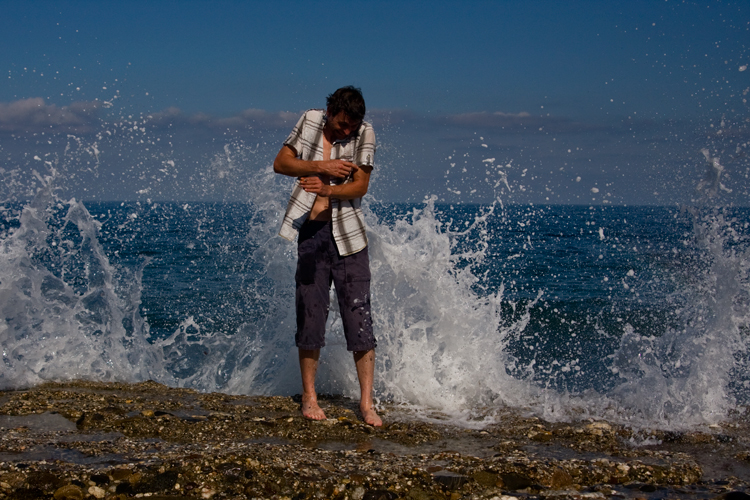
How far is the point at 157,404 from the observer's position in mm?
3971

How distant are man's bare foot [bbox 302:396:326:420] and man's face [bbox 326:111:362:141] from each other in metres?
1.73

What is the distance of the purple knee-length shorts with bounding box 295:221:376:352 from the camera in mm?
3703

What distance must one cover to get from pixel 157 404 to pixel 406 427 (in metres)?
1.70

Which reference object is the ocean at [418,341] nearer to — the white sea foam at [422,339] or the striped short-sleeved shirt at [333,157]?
the white sea foam at [422,339]

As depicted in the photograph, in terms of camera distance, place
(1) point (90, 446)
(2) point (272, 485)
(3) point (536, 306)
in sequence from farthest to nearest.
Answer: (3) point (536, 306) → (1) point (90, 446) → (2) point (272, 485)

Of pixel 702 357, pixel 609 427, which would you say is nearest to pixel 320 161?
pixel 609 427

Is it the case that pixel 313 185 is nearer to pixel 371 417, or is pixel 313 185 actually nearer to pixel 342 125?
pixel 342 125

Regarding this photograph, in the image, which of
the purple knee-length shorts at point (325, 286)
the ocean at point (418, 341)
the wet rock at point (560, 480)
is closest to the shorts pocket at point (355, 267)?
the purple knee-length shorts at point (325, 286)

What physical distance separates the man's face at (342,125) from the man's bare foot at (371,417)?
178cm

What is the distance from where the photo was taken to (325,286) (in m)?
3.79

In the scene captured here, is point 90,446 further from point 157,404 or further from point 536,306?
point 536,306

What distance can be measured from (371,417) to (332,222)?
4.22 feet

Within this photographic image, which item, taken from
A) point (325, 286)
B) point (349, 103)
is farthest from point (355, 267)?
point (349, 103)

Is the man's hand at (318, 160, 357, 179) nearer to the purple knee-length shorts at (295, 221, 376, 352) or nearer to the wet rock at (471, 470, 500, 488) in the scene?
the purple knee-length shorts at (295, 221, 376, 352)
